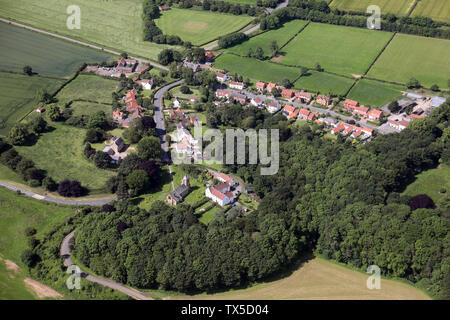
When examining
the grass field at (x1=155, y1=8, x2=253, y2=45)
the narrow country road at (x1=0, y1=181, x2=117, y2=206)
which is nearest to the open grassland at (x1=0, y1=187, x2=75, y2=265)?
the narrow country road at (x1=0, y1=181, x2=117, y2=206)

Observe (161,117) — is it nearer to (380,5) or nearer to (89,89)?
(89,89)

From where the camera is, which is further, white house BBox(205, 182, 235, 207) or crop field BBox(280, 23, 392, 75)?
crop field BBox(280, 23, 392, 75)

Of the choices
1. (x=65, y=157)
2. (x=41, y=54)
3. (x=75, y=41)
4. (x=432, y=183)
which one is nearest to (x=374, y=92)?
(x=432, y=183)

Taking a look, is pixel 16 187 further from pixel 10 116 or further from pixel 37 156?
pixel 10 116

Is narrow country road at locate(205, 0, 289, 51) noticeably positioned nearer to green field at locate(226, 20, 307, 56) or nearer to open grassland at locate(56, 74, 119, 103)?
green field at locate(226, 20, 307, 56)

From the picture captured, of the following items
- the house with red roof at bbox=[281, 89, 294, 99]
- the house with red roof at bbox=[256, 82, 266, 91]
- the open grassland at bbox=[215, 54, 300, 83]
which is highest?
the open grassland at bbox=[215, 54, 300, 83]

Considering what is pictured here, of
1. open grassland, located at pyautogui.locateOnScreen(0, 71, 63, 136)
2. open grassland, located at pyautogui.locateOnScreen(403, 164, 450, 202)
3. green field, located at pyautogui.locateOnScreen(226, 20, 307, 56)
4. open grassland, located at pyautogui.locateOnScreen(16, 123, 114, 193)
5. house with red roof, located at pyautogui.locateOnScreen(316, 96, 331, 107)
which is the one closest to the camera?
open grassland, located at pyautogui.locateOnScreen(403, 164, 450, 202)
